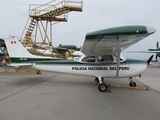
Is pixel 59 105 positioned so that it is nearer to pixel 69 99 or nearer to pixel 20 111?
pixel 69 99

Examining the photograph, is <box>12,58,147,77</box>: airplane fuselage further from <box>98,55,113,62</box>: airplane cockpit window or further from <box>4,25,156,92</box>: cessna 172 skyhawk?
<box>98,55,113,62</box>: airplane cockpit window

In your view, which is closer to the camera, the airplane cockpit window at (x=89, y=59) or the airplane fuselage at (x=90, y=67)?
the airplane fuselage at (x=90, y=67)

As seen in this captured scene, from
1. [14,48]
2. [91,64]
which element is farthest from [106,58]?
[14,48]

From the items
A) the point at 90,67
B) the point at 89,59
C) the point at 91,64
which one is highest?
the point at 89,59

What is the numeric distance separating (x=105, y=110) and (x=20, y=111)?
226 cm

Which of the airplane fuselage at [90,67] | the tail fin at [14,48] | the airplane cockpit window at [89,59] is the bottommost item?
the airplane fuselage at [90,67]

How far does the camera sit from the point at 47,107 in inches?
143

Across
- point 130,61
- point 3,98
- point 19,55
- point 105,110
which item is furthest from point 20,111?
point 130,61

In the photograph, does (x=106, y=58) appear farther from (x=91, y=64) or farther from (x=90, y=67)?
(x=90, y=67)

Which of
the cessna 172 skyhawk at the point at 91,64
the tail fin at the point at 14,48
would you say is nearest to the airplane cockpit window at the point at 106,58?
the cessna 172 skyhawk at the point at 91,64

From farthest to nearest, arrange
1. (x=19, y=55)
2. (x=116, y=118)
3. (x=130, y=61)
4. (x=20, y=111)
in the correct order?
(x=19, y=55) < (x=130, y=61) < (x=20, y=111) < (x=116, y=118)

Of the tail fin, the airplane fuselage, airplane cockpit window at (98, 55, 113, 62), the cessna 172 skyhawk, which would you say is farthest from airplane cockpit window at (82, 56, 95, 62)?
the tail fin

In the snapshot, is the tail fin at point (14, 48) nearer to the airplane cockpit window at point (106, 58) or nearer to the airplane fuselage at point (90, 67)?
the airplane fuselage at point (90, 67)

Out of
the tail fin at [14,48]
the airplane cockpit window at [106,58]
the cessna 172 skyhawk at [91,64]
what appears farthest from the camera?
the tail fin at [14,48]
